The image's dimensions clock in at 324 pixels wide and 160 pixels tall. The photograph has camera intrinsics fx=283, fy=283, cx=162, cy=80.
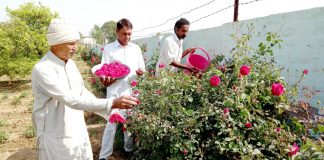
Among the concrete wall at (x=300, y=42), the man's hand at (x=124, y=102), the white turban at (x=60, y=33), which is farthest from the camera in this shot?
the concrete wall at (x=300, y=42)

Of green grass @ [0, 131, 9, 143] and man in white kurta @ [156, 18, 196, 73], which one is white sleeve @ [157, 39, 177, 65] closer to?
man in white kurta @ [156, 18, 196, 73]

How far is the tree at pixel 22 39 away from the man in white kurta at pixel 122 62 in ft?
20.9

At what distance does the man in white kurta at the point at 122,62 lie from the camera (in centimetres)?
324

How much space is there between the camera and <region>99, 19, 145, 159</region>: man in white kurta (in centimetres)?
324

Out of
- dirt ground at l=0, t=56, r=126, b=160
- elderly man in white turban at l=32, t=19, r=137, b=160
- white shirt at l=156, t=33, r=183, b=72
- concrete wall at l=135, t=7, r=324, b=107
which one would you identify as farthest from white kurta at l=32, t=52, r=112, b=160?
concrete wall at l=135, t=7, r=324, b=107

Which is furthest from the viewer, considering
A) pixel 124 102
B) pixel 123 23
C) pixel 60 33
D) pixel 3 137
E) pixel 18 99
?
pixel 18 99

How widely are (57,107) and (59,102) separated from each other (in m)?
0.04

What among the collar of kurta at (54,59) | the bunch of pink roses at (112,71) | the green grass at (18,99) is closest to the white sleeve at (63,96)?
the collar of kurta at (54,59)

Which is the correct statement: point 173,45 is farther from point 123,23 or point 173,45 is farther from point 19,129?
point 19,129

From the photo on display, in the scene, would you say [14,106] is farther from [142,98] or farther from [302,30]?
[302,30]

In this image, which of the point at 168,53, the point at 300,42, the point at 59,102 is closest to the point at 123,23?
the point at 168,53

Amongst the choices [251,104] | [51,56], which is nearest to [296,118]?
[251,104]

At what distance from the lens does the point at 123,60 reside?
3465mm

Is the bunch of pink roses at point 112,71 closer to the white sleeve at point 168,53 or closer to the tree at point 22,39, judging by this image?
the white sleeve at point 168,53
